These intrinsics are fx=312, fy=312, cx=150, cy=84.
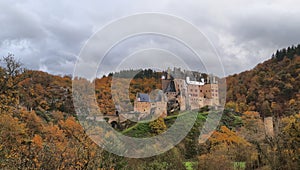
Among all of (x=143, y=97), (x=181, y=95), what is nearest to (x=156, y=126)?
(x=143, y=97)

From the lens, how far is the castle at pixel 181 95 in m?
40.7

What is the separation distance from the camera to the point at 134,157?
1458 centimetres

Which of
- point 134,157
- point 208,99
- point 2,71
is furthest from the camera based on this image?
point 208,99

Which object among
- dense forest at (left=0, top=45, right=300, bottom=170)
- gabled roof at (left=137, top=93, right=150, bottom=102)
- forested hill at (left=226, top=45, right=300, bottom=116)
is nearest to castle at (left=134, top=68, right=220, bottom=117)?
gabled roof at (left=137, top=93, right=150, bottom=102)

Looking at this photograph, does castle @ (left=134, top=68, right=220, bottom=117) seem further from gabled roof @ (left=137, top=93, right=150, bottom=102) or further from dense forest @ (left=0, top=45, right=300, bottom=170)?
dense forest @ (left=0, top=45, right=300, bottom=170)

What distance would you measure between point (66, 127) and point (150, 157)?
2253 centimetres

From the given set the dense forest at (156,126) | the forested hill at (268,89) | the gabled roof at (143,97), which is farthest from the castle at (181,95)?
the forested hill at (268,89)

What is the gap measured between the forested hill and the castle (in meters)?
10.7

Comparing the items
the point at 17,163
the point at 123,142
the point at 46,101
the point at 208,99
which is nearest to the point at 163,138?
the point at 123,142

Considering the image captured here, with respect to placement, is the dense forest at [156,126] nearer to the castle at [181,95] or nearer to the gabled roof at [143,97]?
the gabled roof at [143,97]

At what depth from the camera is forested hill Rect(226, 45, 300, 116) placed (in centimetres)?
5719

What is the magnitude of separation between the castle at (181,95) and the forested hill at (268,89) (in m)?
10.7

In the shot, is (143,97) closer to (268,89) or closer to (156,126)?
(156,126)

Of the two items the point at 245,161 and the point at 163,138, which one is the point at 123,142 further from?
the point at 245,161
